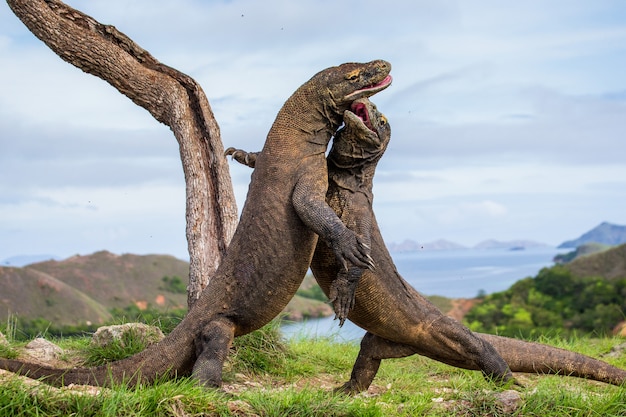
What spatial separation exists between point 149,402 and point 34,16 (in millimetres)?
6153

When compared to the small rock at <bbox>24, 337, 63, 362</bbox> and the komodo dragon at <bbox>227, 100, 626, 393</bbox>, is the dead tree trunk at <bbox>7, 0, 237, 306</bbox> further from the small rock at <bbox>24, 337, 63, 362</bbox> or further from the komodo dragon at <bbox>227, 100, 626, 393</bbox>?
the komodo dragon at <bbox>227, 100, 626, 393</bbox>

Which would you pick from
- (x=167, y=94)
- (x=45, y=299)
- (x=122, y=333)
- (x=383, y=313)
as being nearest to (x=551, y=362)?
(x=383, y=313)

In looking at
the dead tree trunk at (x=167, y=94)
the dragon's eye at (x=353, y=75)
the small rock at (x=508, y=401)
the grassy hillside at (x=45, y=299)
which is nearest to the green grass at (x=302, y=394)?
the small rock at (x=508, y=401)

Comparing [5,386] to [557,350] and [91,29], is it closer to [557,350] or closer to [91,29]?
[557,350]

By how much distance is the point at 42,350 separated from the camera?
8.52 metres

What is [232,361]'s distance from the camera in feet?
26.7

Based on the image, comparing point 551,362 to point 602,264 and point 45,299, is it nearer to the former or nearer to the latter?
point 45,299

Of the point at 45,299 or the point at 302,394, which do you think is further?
the point at 45,299

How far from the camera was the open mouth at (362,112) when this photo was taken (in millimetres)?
6016

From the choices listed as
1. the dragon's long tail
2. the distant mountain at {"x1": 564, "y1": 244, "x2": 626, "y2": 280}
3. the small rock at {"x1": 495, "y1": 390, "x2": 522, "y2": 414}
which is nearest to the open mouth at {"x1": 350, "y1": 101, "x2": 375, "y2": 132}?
Answer: the small rock at {"x1": 495, "y1": 390, "x2": 522, "y2": 414}

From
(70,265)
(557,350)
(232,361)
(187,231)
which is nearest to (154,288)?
(70,265)

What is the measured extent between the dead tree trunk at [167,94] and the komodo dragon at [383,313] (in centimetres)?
230

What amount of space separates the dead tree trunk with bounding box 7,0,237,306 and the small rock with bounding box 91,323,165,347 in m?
0.81

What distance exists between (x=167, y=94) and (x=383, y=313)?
14.5 feet
